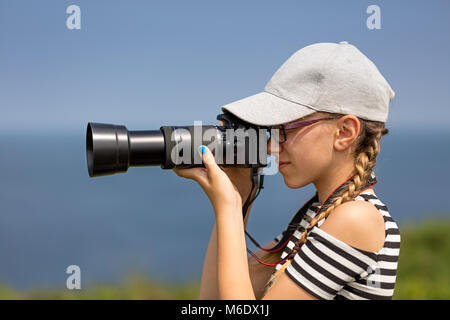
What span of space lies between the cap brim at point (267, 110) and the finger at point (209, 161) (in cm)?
11

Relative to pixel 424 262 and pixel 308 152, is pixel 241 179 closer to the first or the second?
pixel 308 152

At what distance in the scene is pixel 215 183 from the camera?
1.08m

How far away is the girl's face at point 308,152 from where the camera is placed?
105cm

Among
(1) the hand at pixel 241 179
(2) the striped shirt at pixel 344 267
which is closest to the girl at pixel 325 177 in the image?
(2) the striped shirt at pixel 344 267

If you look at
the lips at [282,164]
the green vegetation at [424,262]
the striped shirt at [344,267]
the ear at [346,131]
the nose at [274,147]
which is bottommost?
the green vegetation at [424,262]

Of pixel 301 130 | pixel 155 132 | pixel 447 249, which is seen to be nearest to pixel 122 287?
pixel 155 132

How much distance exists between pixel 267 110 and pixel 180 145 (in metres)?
0.23

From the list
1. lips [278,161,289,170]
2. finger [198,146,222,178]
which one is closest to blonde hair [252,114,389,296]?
lips [278,161,289,170]

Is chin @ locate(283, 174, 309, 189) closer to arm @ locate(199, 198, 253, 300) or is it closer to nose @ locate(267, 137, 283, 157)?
nose @ locate(267, 137, 283, 157)

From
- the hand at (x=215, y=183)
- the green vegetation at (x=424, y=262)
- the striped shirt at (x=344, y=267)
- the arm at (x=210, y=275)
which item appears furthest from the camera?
the green vegetation at (x=424, y=262)

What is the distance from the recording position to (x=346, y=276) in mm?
959

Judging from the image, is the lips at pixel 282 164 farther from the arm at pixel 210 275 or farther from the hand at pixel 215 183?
the arm at pixel 210 275

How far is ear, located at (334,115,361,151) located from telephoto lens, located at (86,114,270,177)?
0.17 m
